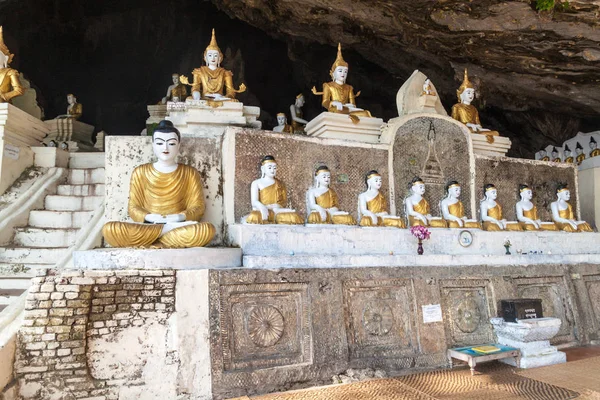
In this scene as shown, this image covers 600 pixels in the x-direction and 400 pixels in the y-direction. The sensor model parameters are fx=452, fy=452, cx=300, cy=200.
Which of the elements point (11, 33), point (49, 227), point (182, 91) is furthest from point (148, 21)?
point (49, 227)

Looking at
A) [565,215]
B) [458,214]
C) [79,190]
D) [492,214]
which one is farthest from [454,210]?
[79,190]

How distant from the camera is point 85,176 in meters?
6.87

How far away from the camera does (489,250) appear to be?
6180 mm

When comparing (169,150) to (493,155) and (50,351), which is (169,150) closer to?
(50,351)

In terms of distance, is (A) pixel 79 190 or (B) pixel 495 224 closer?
(B) pixel 495 224

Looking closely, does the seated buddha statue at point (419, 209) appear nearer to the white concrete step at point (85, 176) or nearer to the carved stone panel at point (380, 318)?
the carved stone panel at point (380, 318)

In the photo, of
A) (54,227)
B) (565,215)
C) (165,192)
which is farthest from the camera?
(565,215)

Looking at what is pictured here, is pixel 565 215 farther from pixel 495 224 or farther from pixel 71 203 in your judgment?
pixel 71 203

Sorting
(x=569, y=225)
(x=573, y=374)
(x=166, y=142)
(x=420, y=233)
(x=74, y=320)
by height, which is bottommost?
(x=573, y=374)

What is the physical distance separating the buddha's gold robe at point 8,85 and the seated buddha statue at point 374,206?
18.1 feet

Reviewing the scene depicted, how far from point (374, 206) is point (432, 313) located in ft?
5.13

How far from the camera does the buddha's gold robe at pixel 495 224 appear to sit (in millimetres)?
6401

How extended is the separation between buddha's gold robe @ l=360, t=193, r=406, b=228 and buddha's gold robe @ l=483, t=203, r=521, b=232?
1476 millimetres

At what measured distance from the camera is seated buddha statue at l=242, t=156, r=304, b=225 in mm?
5180
